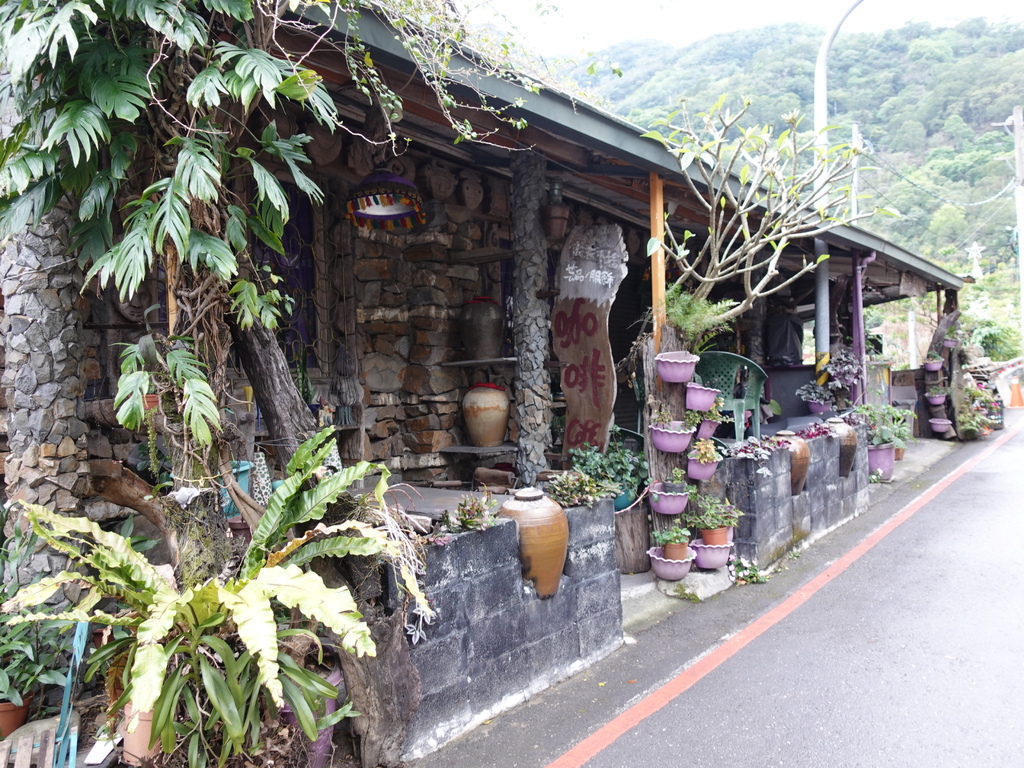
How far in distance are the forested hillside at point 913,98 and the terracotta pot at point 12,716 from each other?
96.3 ft

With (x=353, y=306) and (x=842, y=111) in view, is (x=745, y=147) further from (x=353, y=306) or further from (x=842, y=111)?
(x=842, y=111)

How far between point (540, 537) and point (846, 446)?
16.9 feet

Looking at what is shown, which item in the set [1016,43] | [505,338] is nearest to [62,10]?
[505,338]

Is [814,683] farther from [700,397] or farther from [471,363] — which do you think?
[471,363]

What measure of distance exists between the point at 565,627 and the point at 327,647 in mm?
1432

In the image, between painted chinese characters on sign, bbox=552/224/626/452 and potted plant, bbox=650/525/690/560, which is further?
painted chinese characters on sign, bbox=552/224/626/452

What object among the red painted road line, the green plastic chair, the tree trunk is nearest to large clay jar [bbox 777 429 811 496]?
the green plastic chair

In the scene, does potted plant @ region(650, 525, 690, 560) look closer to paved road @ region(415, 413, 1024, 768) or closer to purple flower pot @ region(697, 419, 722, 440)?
paved road @ region(415, 413, 1024, 768)

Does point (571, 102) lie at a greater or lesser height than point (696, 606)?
greater

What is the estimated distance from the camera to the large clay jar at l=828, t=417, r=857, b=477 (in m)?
7.48

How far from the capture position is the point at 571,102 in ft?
15.5

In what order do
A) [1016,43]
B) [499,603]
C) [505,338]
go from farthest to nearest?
[1016,43] → [505,338] → [499,603]

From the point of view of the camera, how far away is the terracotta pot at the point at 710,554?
5363mm

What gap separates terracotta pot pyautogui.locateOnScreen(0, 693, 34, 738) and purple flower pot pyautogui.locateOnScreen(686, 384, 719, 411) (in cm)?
438
